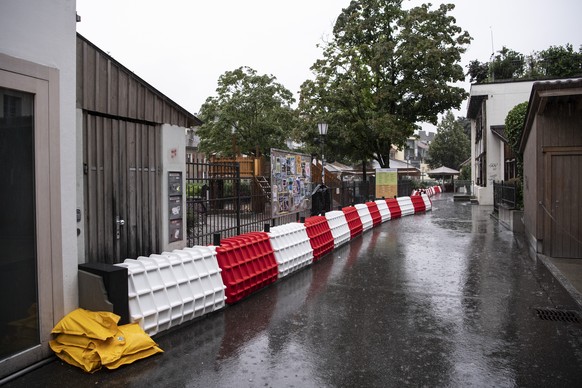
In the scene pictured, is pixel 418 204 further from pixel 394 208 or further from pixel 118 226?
pixel 118 226

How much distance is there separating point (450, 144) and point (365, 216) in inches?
2147

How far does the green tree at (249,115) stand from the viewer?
34312mm

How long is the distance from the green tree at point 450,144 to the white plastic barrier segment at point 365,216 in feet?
176

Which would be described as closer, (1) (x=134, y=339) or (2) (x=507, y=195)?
(1) (x=134, y=339)

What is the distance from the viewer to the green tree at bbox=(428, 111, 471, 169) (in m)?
64.6

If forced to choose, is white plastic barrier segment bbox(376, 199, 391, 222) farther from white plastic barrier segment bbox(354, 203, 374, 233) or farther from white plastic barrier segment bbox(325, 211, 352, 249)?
white plastic barrier segment bbox(325, 211, 352, 249)

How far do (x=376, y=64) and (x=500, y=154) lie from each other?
28.9ft

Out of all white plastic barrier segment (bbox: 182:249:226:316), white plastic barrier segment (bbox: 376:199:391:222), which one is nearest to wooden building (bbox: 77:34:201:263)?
white plastic barrier segment (bbox: 182:249:226:316)

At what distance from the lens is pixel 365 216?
15.0 meters

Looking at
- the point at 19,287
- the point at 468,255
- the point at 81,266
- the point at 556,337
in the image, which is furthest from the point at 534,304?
the point at 19,287

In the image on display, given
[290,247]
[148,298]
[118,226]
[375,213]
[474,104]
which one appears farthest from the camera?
[474,104]

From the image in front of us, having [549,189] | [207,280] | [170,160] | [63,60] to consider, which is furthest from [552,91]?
[63,60]

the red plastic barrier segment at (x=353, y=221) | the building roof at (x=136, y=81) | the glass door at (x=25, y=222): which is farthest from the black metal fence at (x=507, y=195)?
the glass door at (x=25, y=222)

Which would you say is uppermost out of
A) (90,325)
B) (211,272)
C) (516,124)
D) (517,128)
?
(516,124)
